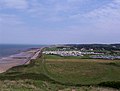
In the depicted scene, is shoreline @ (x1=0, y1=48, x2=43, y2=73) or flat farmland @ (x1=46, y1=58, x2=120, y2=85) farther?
shoreline @ (x1=0, y1=48, x2=43, y2=73)

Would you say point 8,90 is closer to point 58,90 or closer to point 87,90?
point 58,90

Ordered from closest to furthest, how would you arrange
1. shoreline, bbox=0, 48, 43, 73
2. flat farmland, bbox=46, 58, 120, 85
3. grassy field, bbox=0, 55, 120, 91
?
grassy field, bbox=0, 55, 120, 91 < flat farmland, bbox=46, 58, 120, 85 < shoreline, bbox=0, 48, 43, 73

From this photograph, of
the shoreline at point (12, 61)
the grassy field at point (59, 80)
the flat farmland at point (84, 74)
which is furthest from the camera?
the shoreline at point (12, 61)

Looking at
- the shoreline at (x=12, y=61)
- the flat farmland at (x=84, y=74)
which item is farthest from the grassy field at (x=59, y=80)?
the shoreline at (x=12, y=61)

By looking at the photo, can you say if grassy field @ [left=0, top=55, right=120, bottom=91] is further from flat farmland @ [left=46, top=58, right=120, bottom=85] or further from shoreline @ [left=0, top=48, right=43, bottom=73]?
shoreline @ [left=0, top=48, right=43, bottom=73]

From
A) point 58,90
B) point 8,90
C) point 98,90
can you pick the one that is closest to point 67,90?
point 58,90

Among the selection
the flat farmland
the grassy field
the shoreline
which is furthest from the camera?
the shoreline

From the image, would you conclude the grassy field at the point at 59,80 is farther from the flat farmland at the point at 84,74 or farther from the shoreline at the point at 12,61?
the shoreline at the point at 12,61

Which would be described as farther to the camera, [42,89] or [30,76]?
[30,76]

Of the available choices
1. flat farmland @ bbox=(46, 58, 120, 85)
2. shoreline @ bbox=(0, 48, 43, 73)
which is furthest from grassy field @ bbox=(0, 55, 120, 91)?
shoreline @ bbox=(0, 48, 43, 73)

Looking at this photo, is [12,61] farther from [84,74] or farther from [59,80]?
[59,80]

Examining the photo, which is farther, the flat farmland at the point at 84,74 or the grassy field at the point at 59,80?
the flat farmland at the point at 84,74
